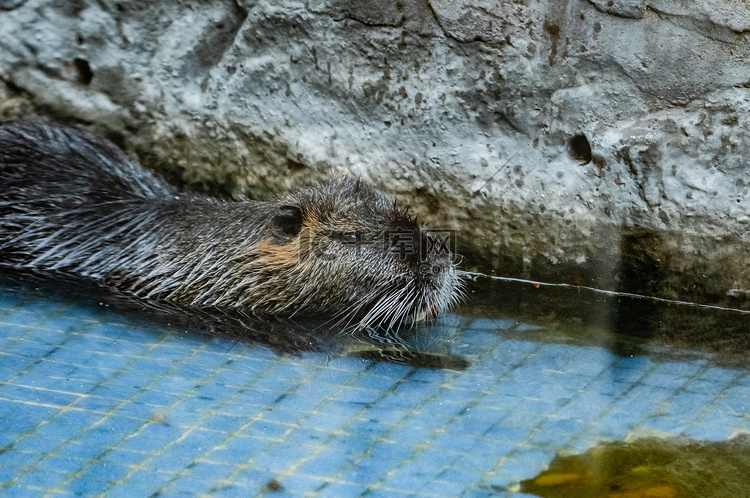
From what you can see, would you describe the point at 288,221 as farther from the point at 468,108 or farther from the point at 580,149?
the point at 580,149

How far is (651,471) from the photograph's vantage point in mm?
2588

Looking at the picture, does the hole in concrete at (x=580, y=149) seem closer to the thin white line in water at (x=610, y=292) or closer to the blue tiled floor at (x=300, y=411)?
the thin white line in water at (x=610, y=292)

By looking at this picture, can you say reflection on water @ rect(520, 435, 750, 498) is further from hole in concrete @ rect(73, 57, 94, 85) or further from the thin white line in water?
hole in concrete @ rect(73, 57, 94, 85)

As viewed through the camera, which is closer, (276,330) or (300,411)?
(300,411)

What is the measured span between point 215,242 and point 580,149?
5.63 ft

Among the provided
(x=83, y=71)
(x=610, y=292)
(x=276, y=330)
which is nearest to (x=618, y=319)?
(x=610, y=292)

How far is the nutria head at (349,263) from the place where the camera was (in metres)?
3.63

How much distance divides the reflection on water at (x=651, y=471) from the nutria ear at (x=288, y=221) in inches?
63.8

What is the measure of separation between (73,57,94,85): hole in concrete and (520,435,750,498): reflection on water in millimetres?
3220

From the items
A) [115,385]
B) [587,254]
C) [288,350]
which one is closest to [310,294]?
[288,350]

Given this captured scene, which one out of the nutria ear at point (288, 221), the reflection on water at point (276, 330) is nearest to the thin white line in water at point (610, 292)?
the reflection on water at point (276, 330)

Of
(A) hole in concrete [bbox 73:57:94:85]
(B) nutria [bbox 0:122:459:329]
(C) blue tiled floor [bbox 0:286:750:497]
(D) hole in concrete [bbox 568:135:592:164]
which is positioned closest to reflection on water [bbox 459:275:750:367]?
(C) blue tiled floor [bbox 0:286:750:497]

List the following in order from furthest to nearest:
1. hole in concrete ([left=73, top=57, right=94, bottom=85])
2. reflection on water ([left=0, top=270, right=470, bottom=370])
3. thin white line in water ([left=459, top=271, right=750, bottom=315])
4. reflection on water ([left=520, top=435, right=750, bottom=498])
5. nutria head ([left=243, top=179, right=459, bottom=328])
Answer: hole in concrete ([left=73, top=57, right=94, bottom=85]), thin white line in water ([left=459, top=271, right=750, bottom=315]), nutria head ([left=243, top=179, right=459, bottom=328]), reflection on water ([left=0, top=270, right=470, bottom=370]), reflection on water ([left=520, top=435, right=750, bottom=498])

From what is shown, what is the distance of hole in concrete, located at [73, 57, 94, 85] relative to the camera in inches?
177
